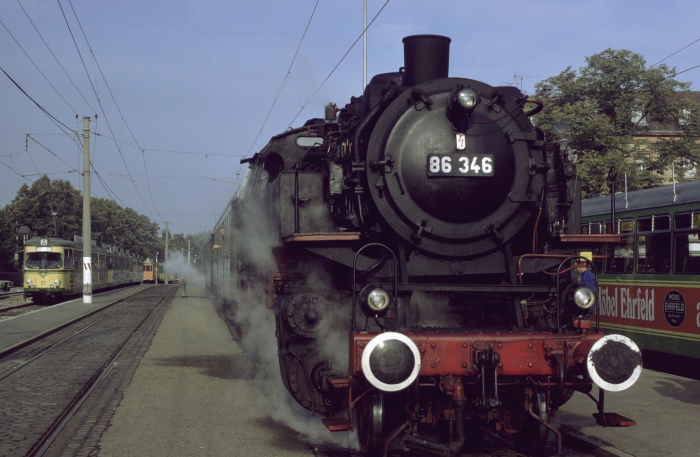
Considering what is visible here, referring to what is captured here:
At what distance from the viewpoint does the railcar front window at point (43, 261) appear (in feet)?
100

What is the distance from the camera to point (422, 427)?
721 centimetres

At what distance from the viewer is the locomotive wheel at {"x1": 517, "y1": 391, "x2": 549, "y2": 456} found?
5.88 meters

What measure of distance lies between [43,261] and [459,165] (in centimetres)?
2789

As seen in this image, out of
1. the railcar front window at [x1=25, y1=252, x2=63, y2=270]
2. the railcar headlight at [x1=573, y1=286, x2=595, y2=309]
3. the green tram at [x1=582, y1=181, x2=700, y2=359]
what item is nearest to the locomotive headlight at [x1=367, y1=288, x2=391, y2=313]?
the railcar headlight at [x1=573, y1=286, x2=595, y2=309]

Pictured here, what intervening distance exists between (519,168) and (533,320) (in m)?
1.28

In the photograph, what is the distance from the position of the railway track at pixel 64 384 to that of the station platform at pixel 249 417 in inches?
9.4

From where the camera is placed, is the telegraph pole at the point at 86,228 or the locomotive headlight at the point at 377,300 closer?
the locomotive headlight at the point at 377,300

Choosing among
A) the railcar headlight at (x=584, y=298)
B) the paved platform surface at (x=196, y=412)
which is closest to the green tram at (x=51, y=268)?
the paved platform surface at (x=196, y=412)

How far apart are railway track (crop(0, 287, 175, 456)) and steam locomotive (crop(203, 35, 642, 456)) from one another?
83.3 inches

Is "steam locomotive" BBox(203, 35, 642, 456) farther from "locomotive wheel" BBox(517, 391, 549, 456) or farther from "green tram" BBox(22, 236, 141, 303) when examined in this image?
"green tram" BBox(22, 236, 141, 303)

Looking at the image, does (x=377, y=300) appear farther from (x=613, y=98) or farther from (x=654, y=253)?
(x=613, y=98)

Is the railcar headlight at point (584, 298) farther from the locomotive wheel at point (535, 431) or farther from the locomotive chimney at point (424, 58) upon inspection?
the locomotive chimney at point (424, 58)

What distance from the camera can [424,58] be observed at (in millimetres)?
Result: 6762

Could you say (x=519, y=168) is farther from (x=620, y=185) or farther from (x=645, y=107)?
(x=645, y=107)
